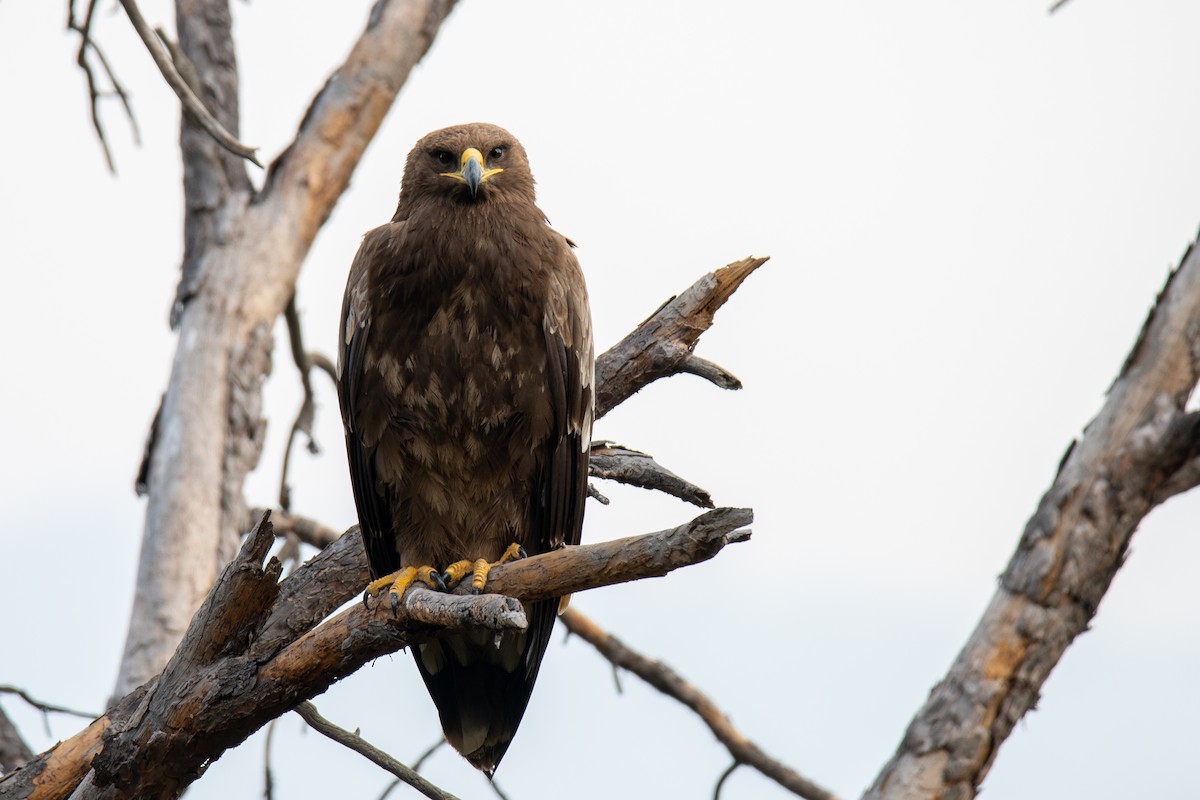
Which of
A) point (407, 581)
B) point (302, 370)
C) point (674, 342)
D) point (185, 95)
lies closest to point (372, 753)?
point (407, 581)

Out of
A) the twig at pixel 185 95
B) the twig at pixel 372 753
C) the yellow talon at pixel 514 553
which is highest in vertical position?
the twig at pixel 185 95

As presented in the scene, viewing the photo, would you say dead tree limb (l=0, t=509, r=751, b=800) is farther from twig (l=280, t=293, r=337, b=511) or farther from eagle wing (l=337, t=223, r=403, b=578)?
twig (l=280, t=293, r=337, b=511)

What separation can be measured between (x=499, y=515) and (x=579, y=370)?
1.89ft

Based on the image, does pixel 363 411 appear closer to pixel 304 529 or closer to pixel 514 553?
pixel 514 553

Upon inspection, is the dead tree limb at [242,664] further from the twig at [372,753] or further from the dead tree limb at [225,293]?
the dead tree limb at [225,293]

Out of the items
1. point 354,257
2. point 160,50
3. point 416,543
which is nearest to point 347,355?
point 354,257

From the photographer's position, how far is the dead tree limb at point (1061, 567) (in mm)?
4582

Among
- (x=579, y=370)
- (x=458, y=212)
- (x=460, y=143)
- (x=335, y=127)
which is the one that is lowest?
(x=579, y=370)

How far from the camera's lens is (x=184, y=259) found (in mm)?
7223

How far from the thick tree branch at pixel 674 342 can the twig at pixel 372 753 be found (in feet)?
5.34

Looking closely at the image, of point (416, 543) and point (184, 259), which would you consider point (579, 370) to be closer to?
point (416, 543)

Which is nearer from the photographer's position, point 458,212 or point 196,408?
point 458,212

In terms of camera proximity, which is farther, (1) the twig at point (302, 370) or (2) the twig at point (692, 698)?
(1) the twig at point (302, 370)

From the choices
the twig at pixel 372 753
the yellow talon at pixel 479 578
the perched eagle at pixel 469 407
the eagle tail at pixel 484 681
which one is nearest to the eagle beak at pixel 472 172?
the perched eagle at pixel 469 407
